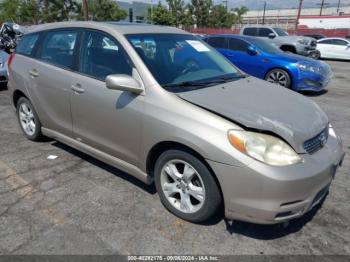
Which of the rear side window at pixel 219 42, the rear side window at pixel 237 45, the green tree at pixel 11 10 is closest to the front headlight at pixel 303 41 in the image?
the rear side window at pixel 219 42

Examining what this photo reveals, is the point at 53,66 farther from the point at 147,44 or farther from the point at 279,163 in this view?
the point at 279,163

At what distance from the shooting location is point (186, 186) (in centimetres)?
288

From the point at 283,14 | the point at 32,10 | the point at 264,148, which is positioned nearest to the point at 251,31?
the point at 264,148

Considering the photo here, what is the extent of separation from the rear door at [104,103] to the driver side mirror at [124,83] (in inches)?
3.3

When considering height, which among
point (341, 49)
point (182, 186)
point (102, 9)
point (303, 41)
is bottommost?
point (341, 49)

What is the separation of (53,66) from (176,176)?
216 centimetres

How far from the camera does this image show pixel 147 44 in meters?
3.37

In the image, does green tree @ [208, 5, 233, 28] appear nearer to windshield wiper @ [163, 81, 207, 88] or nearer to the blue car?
the blue car

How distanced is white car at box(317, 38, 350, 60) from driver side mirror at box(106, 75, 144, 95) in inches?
773

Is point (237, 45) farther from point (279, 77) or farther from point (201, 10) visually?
point (201, 10)

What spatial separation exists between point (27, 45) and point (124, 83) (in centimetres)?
246

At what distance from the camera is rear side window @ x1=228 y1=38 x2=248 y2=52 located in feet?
30.7

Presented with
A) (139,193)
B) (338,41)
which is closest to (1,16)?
(338,41)

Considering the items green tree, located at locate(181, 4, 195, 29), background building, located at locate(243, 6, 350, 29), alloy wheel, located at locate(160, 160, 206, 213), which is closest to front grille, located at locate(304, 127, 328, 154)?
alloy wheel, located at locate(160, 160, 206, 213)
